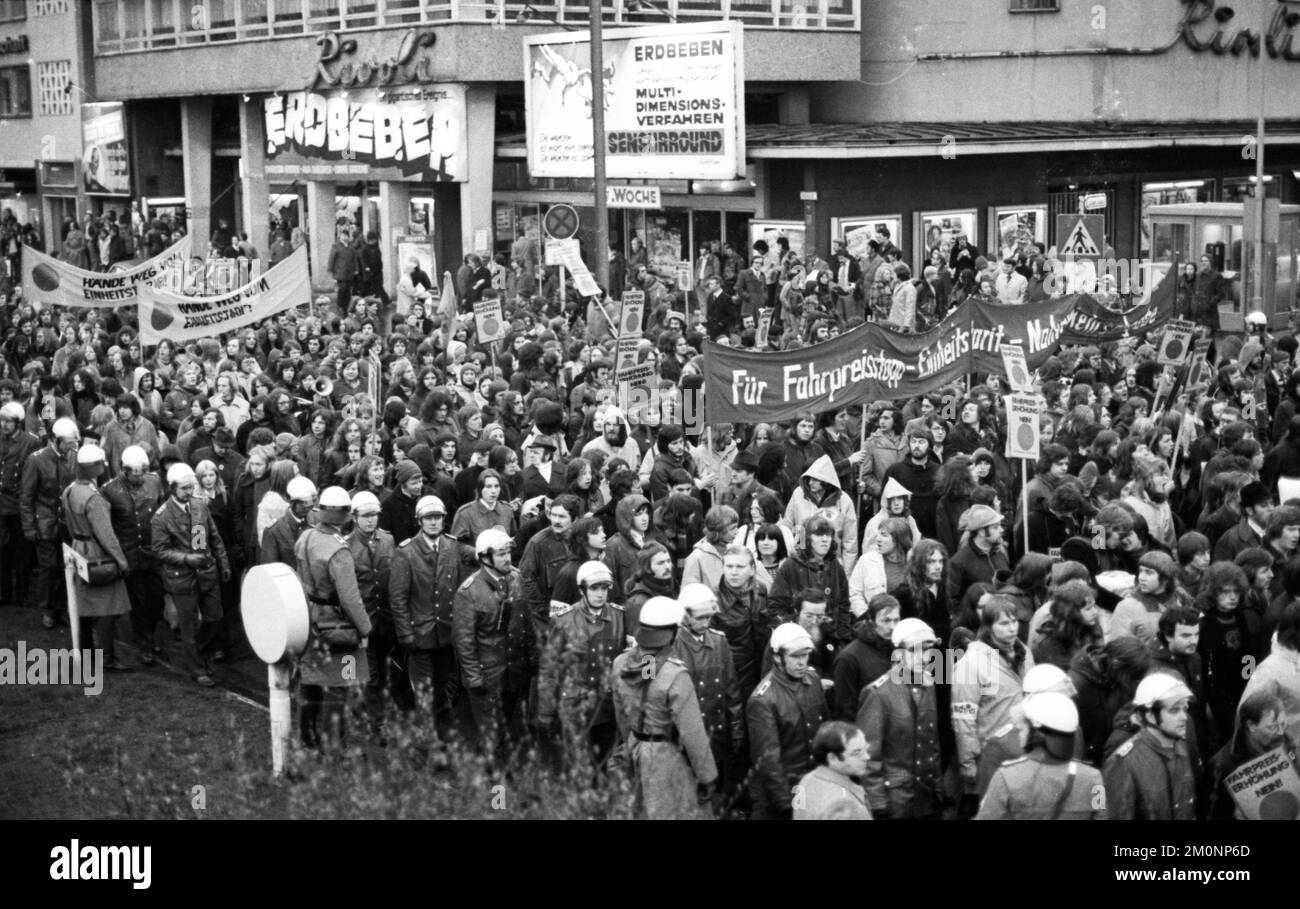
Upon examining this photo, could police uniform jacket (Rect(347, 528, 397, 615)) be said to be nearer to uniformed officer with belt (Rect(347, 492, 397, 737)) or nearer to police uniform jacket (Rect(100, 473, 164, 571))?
uniformed officer with belt (Rect(347, 492, 397, 737))

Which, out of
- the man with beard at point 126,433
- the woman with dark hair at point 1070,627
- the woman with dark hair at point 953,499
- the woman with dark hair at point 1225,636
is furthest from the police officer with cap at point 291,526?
the woman with dark hair at point 1225,636

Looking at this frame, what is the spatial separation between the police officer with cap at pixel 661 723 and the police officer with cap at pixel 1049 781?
1434 millimetres

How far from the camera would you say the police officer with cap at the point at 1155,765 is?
7285 mm

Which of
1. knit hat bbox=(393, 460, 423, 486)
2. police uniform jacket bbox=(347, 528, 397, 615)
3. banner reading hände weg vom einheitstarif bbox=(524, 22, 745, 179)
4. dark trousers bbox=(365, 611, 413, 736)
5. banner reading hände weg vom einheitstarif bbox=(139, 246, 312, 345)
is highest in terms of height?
banner reading hände weg vom einheitstarif bbox=(524, 22, 745, 179)

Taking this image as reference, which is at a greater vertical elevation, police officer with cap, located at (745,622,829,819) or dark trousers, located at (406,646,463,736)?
police officer with cap, located at (745,622,829,819)

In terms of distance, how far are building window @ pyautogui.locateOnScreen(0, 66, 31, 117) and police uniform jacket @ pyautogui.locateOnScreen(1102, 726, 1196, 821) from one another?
148 ft

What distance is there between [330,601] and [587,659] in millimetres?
1824

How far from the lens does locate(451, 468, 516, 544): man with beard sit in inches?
457

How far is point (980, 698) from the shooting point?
27.7 feet

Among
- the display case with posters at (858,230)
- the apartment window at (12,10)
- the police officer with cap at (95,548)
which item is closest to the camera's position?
the police officer with cap at (95,548)

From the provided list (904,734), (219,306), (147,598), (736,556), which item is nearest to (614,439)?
(147,598)

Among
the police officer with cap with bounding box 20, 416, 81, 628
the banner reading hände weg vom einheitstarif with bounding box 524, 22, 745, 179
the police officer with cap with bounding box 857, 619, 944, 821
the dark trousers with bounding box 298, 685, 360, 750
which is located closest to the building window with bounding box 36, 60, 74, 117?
the banner reading hände weg vom einheitstarif with bounding box 524, 22, 745, 179

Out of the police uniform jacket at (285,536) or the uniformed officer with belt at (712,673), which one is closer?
the uniformed officer with belt at (712,673)

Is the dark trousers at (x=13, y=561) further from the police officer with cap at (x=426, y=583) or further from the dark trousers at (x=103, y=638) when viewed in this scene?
the police officer with cap at (x=426, y=583)
